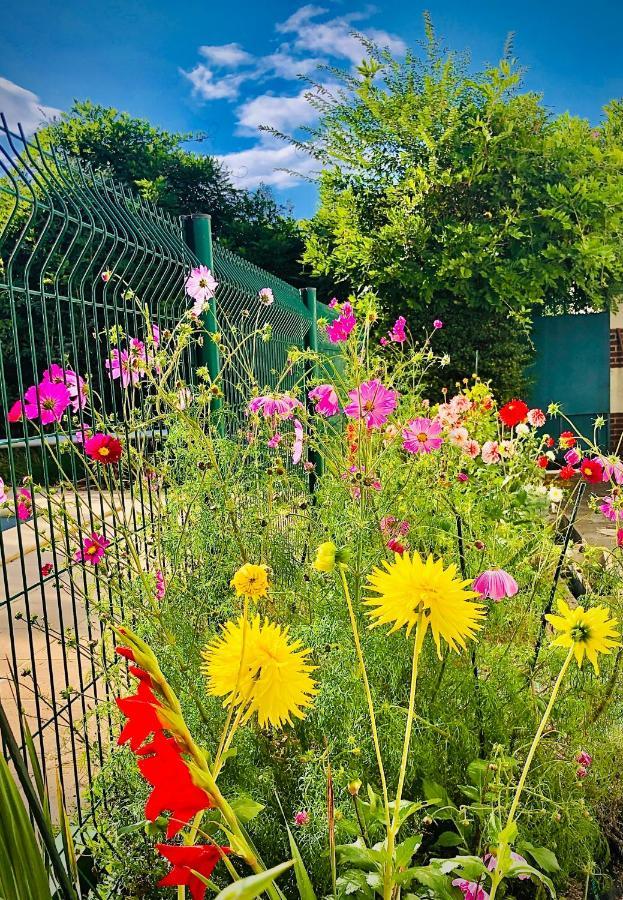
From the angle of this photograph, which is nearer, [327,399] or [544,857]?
[544,857]

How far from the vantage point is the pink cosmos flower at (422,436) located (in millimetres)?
2307

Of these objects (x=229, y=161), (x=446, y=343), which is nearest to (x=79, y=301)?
(x=446, y=343)

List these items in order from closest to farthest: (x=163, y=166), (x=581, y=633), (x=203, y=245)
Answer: (x=581, y=633), (x=203, y=245), (x=163, y=166)

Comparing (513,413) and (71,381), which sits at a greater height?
(71,381)

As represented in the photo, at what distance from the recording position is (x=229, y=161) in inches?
634

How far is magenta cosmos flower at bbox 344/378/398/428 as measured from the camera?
2.13 m

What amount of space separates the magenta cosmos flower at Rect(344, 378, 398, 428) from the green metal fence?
63 centimetres

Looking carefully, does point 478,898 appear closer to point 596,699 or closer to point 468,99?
point 596,699

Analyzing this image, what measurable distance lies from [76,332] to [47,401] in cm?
173

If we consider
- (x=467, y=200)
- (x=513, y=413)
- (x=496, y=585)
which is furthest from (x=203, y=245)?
(x=467, y=200)

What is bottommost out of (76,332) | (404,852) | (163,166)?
(404,852)

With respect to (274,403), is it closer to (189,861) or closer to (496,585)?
(496,585)

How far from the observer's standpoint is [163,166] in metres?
15.5

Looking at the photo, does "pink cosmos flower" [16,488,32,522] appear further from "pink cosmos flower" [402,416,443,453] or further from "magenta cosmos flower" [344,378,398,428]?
"pink cosmos flower" [402,416,443,453]
